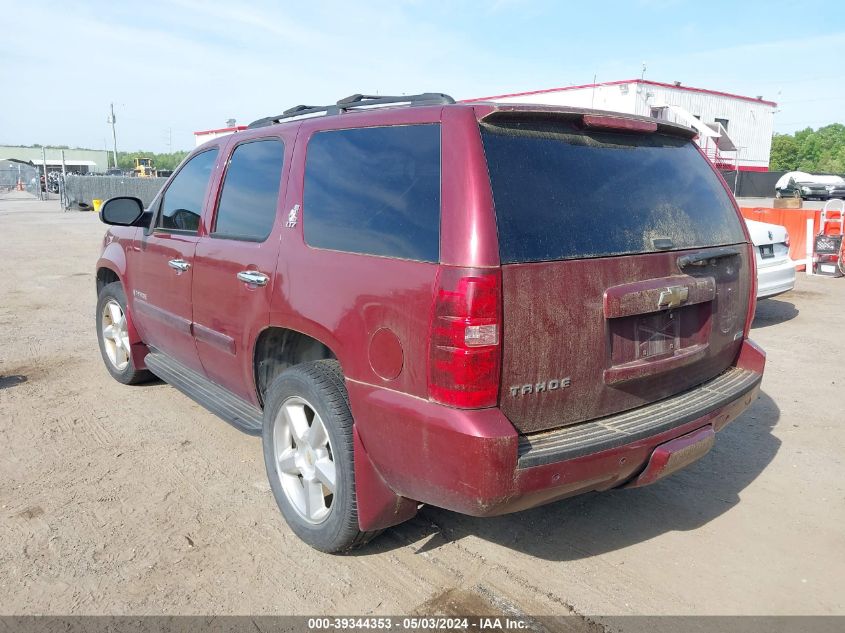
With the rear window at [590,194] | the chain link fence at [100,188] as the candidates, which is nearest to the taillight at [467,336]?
the rear window at [590,194]

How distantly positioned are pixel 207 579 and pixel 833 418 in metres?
4.31

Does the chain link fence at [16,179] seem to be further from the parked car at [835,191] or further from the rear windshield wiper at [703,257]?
the rear windshield wiper at [703,257]

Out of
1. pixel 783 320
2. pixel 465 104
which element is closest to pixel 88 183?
pixel 783 320

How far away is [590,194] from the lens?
2773 mm

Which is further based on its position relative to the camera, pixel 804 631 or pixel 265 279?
pixel 265 279

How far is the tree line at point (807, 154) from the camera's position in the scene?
2749 inches

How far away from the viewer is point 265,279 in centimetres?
331

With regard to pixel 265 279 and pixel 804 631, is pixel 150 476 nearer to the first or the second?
pixel 265 279

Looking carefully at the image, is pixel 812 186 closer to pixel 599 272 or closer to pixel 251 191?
pixel 251 191

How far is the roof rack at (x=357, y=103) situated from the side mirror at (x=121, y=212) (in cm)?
120

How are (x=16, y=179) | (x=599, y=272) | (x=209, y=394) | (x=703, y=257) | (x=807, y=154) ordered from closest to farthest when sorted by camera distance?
(x=599, y=272) → (x=703, y=257) → (x=209, y=394) → (x=16, y=179) → (x=807, y=154)

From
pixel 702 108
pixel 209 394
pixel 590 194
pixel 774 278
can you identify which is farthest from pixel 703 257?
pixel 702 108

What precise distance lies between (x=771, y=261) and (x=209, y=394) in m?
6.36

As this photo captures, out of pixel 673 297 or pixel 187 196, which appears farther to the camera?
pixel 187 196
